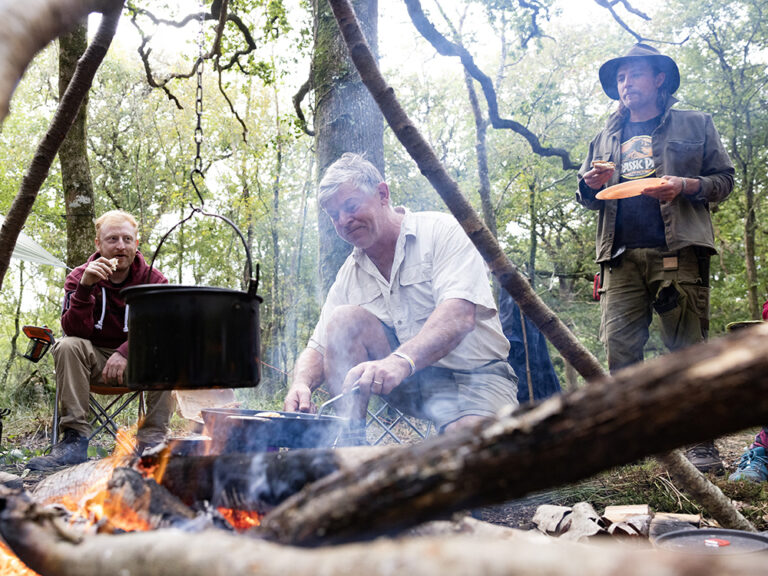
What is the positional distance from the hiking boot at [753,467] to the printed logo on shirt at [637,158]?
5.96 ft

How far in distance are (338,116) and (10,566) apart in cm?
376

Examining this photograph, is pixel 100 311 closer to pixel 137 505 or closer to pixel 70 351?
pixel 70 351

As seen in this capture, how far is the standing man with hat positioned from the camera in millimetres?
3330

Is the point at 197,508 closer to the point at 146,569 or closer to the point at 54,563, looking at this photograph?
the point at 54,563

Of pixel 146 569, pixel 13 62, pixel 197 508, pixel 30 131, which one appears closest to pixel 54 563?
pixel 146 569

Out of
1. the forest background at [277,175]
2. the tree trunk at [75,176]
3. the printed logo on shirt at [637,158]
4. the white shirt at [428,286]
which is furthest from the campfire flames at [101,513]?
the forest background at [277,175]

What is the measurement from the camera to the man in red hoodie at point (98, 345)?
150 inches

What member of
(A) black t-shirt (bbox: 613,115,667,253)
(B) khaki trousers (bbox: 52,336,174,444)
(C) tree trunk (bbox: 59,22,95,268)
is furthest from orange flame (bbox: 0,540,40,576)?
(C) tree trunk (bbox: 59,22,95,268)

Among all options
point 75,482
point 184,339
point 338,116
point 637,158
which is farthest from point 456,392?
point 338,116

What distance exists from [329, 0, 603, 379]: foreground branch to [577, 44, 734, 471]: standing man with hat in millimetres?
1612

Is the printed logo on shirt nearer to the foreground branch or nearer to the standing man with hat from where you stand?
the standing man with hat

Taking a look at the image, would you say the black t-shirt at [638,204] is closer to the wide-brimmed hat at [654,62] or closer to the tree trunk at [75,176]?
the wide-brimmed hat at [654,62]

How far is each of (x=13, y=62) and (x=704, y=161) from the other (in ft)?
12.1

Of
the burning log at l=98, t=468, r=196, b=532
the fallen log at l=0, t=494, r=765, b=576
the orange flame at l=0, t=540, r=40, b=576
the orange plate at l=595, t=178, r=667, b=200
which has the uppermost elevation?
the orange plate at l=595, t=178, r=667, b=200
